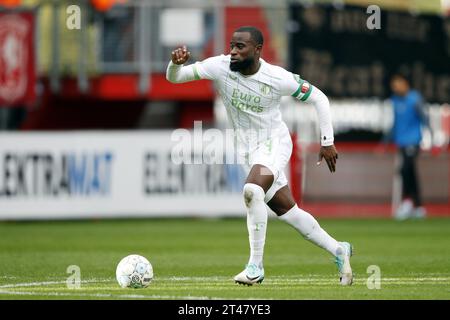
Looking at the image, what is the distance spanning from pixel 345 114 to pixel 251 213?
52.0 feet

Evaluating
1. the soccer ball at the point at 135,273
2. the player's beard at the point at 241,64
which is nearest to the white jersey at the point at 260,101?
the player's beard at the point at 241,64

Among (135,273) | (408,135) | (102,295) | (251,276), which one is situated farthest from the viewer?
(408,135)

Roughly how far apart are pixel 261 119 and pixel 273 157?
354 mm

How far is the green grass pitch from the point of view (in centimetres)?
1016

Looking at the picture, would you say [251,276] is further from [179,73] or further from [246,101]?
[179,73]

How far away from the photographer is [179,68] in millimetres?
10977

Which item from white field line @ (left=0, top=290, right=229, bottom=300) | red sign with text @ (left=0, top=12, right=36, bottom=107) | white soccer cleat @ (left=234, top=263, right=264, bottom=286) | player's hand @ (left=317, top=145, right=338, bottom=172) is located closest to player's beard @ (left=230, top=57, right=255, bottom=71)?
player's hand @ (left=317, top=145, right=338, bottom=172)

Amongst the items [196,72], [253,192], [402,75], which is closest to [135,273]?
[253,192]

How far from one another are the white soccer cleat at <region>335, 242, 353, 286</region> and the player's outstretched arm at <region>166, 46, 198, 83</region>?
1.94 metres

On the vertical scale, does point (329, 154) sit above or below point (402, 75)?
below

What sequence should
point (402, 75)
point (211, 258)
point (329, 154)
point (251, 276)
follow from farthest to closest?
point (402, 75), point (211, 258), point (329, 154), point (251, 276)

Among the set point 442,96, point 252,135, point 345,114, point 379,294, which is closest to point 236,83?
point 252,135

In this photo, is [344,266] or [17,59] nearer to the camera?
[344,266]

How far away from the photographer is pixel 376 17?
76.1 ft
